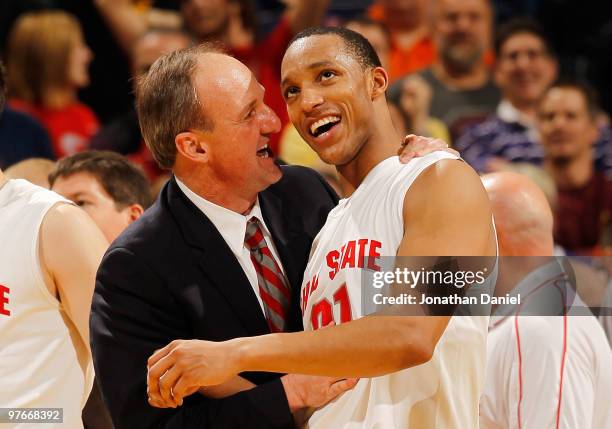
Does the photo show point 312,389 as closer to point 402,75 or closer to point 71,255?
point 71,255

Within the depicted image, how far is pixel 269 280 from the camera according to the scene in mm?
3197

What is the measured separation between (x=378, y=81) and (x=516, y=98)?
4.20m

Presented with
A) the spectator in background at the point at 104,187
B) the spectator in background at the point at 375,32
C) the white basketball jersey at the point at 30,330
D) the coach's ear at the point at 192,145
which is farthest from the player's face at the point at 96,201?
the spectator in background at the point at 375,32

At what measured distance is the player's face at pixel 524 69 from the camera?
7152 millimetres

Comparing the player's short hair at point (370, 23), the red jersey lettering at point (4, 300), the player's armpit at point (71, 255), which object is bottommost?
the red jersey lettering at point (4, 300)

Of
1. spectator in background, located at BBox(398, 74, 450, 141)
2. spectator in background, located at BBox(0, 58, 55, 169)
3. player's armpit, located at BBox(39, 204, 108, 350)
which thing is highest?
spectator in background, located at BBox(398, 74, 450, 141)

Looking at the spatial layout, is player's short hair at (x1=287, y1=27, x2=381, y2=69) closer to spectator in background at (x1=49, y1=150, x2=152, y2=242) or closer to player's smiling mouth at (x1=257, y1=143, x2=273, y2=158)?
player's smiling mouth at (x1=257, y1=143, x2=273, y2=158)

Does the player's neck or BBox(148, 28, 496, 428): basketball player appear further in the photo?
the player's neck

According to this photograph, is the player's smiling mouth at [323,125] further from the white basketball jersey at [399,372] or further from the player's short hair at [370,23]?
the player's short hair at [370,23]

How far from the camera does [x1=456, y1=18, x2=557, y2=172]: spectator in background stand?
22.1 feet

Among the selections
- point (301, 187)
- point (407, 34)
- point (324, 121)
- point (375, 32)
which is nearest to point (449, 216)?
point (324, 121)

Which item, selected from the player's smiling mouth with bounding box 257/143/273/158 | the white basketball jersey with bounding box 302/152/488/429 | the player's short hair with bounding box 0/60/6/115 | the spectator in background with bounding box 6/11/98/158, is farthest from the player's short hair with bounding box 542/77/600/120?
the player's short hair with bounding box 0/60/6/115

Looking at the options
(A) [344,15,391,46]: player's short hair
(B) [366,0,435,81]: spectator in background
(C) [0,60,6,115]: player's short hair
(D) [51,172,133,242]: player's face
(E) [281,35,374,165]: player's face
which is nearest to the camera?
(E) [281,35,374,165]: player's face

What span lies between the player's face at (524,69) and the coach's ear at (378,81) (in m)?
4.18
